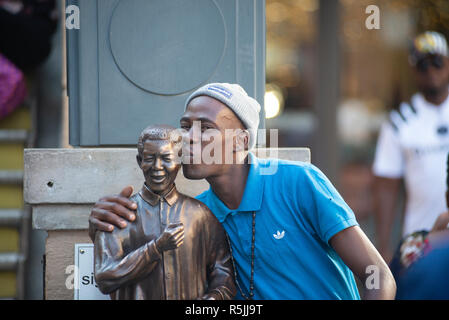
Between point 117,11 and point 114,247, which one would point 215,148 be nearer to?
point 114,247

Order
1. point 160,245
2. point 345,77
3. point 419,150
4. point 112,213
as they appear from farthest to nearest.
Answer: point 345,77 < point 419,150 < point 112,213 < point 160,245

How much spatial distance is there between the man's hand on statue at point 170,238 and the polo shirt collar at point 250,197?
0.37 m

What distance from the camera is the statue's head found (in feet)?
6.70

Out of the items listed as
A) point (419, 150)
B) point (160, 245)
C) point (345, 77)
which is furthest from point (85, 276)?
point (345, 77)

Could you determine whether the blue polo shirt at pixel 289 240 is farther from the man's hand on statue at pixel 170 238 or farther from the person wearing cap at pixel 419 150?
the person wearing cap at pixel 419 150

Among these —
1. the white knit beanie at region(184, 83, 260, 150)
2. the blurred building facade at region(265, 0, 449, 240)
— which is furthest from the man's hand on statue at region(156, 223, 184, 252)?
the blurred building facade at region(265, 0, 449, 240)

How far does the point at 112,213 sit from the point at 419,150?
9.30ft

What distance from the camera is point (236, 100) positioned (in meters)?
2.27

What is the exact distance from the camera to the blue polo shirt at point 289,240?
2.26 metres

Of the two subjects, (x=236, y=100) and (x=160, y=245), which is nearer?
(x=160, y=245)

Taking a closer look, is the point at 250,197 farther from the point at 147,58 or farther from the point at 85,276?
the point at 147,58

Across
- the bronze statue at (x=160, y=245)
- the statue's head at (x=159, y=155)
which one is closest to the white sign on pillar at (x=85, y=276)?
the bronze statue at (x=160, y=245)

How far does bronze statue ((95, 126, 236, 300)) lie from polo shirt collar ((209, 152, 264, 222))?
0.21 metres
